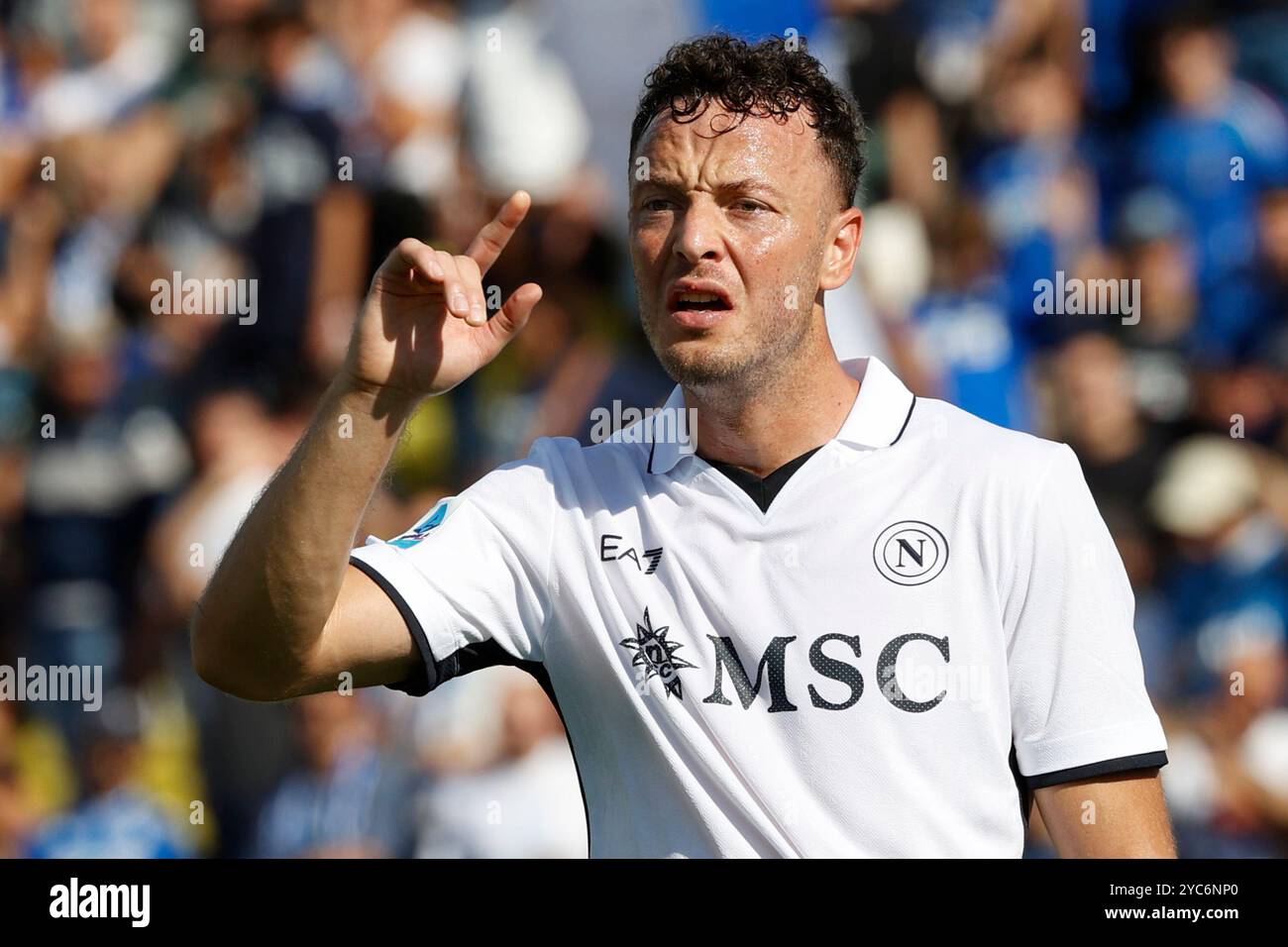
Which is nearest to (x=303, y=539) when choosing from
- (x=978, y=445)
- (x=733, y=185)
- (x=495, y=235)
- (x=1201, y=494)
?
(x=495, y=235)

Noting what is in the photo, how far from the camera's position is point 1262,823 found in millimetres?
4816

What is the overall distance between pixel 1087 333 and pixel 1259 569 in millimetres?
953

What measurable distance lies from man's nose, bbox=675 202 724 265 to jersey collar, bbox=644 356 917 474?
0.90ft

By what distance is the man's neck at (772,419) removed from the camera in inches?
107

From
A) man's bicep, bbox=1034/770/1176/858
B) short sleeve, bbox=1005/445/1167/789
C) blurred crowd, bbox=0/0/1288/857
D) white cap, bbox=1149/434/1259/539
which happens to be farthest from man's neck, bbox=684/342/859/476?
white cap, bbox=1149/434/1259/539

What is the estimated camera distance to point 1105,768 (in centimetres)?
242

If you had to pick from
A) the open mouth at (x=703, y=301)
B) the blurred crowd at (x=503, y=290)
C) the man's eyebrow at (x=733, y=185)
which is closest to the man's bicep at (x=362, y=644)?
the open mouth at (x=703, y=301)

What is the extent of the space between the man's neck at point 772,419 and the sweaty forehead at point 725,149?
34 centimetres

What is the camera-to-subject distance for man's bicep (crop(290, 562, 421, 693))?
2.47 m

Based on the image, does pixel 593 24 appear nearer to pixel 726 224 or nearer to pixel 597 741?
pixel 726 224

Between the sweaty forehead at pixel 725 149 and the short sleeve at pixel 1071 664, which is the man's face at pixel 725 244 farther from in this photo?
the short sleeve at pixel 1071 664

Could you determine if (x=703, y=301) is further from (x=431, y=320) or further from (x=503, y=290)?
(x=503, y=290)

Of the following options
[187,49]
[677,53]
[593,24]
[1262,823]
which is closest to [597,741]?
[677,53]

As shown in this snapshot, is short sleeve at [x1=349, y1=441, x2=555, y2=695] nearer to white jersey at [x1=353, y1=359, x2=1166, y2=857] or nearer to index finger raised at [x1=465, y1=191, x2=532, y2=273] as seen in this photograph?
white jersey at [x1=353, y1=359, x2=1166, y2=857]
